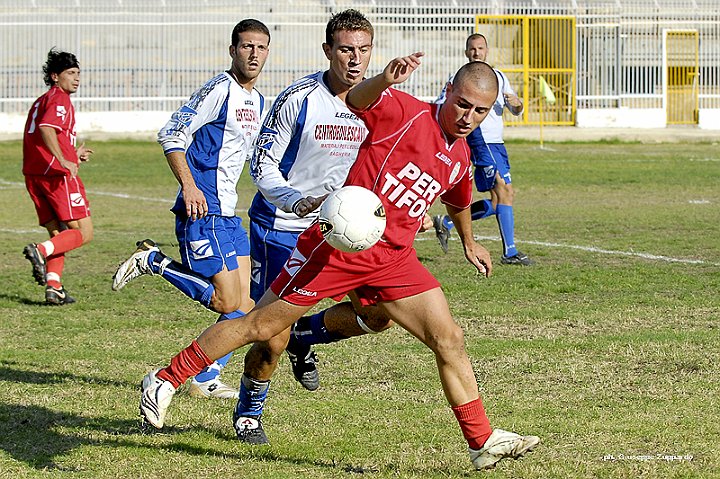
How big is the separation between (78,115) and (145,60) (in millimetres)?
2736

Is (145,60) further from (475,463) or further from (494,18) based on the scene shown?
(475,463)

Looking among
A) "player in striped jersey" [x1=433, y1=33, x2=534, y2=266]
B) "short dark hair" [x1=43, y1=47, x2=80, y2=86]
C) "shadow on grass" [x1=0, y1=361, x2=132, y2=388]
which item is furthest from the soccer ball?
"player in striped jersey" [x1=433, y1=33, x2=534, y2=266]

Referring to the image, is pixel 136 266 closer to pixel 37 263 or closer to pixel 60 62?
pixel 37 263

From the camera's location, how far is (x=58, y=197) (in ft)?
35.2

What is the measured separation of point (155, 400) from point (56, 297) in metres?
5.28

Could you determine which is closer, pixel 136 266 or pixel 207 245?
pixel 207 245

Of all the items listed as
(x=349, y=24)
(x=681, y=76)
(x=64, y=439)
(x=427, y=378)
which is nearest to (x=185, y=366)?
(x=64, y=439)

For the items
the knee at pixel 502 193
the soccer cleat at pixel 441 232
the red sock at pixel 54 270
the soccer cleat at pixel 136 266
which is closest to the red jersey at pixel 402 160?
the soccer cleat at pixel 136 266

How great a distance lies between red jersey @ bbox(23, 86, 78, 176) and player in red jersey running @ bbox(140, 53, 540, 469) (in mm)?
5803

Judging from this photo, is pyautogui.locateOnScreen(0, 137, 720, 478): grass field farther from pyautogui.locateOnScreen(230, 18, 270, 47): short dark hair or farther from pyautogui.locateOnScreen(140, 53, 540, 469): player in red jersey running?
pyautogui.locateOnScreen(230, 18, 270, 47): short dark hair

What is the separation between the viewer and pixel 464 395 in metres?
5.20

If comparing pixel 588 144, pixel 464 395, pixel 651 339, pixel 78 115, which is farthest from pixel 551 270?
pixel 78 115

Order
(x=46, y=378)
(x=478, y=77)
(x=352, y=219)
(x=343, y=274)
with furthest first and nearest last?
(x=46, y=378)
(x=343, y=274)
(x=478, y=77)
(x=352, y=219)

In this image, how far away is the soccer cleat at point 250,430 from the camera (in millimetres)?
5785
